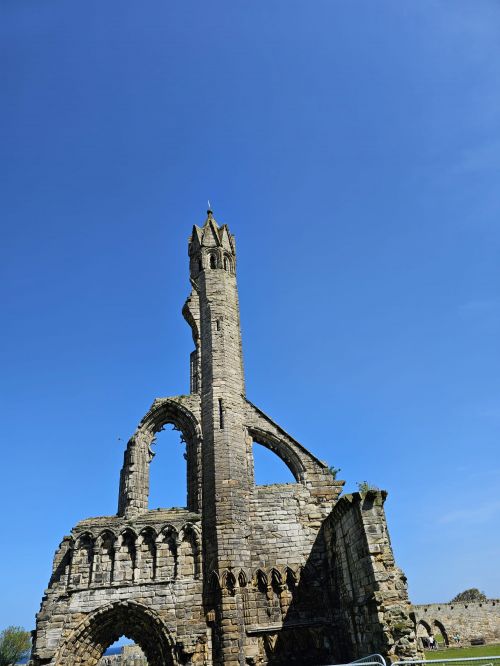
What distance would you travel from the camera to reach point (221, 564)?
1330 cm

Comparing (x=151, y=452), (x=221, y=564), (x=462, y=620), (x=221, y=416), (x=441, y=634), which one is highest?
(x=221, y=416)

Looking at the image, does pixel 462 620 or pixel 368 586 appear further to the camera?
pixel 462 620

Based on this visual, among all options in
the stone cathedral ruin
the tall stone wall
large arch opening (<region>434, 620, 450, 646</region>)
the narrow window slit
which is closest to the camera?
the tall stone wall

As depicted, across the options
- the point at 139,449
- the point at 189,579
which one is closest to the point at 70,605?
the point at 189,579

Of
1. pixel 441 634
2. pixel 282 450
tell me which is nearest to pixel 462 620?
pixel 441 634

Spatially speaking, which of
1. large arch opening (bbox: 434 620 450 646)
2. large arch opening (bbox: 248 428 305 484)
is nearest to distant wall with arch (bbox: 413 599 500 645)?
large arch opening (bbox: 434 620 450 646)

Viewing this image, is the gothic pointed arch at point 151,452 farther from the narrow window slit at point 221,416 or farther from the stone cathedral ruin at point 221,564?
the narrow window slit at point 221,416

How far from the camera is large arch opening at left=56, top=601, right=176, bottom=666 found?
42.4ft

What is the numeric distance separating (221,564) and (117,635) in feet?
12.5

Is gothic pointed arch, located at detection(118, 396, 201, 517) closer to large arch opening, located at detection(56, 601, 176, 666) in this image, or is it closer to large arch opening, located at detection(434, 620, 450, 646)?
large arch opening, located at detection(56, 601, 176, 666)

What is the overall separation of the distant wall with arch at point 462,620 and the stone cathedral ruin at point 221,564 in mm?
19878

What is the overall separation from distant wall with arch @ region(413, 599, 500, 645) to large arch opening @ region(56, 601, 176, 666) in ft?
71.2

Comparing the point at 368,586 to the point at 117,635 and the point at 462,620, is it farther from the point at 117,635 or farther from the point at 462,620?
the point at 462,620

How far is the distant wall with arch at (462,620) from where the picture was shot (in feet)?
94.8
